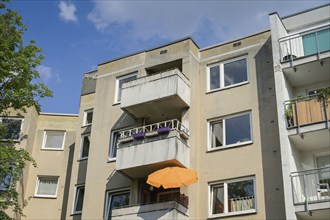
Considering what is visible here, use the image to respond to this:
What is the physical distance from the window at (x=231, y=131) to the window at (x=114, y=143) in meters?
4.99

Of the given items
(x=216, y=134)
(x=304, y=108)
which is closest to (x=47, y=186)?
(x=216, y=134)

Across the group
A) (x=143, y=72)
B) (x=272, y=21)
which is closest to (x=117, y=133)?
(x=143, y=72)

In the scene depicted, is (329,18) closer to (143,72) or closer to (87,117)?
(143,72)

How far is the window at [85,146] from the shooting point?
28.9 m

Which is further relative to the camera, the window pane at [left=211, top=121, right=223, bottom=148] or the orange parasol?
the window pane at [left=211, top=121, right=223, bottom=148]

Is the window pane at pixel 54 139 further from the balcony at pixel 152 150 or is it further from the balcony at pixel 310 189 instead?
the balcony at pixel 310 189

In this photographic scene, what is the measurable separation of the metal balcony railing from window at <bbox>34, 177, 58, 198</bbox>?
7.63 metres

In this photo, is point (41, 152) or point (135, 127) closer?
point (135, 127)

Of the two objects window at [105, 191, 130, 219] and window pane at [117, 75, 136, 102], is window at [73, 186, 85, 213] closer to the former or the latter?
window at [105, 191, 130, 219]

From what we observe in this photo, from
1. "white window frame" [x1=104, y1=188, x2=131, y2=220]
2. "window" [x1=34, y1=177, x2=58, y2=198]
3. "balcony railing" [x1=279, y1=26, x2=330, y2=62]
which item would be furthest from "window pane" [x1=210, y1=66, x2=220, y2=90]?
"window" [x1=34, y1=177, x2=58, y2=198]

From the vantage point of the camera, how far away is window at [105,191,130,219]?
25.1m

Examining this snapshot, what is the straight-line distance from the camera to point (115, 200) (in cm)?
2544

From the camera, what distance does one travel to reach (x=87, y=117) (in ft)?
100

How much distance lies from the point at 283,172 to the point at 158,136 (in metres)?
5.82
